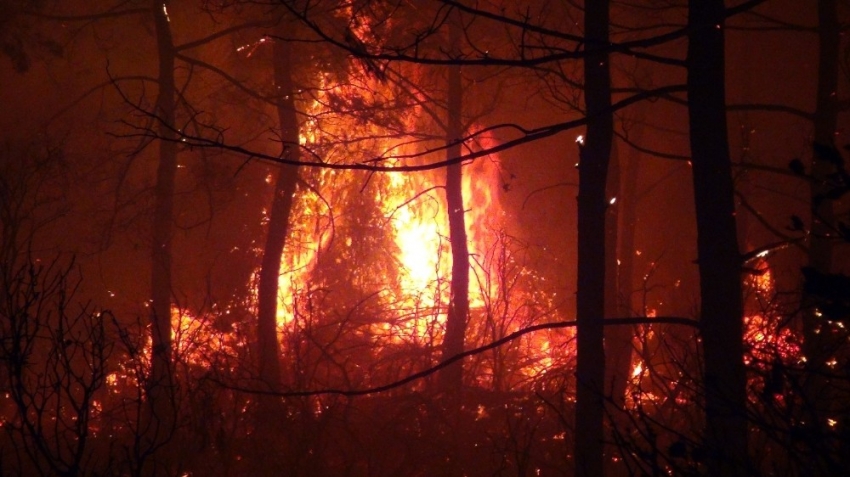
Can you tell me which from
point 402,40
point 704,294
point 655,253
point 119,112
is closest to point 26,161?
point 119,112

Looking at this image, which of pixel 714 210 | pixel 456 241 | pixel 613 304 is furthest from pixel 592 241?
pixel 456 241

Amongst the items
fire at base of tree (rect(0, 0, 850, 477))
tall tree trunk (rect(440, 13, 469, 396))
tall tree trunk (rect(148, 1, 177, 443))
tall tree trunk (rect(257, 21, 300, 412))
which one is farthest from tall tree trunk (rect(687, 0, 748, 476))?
tall tree trunk (rect(148, 1, 177, 443))

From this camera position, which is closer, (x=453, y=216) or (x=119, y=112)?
(x=453, y=216)

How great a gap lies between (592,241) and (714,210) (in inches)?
69.6

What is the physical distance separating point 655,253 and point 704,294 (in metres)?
14.5

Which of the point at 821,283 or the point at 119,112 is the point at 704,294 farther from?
the point at 119,112

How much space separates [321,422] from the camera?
32.7 feet

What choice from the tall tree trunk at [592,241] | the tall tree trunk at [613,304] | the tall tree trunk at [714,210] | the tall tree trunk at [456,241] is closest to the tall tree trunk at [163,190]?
the tall tree trunk at [456,241]

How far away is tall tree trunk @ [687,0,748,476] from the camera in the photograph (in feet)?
14.5

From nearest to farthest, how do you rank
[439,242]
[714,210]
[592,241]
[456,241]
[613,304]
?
1. [714,210]
2. [592,241]
3. [613,304]
4. [456,241]
5. [439,242]

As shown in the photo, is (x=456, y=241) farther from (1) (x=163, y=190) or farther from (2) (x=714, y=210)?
(2) (x=714, y=210)

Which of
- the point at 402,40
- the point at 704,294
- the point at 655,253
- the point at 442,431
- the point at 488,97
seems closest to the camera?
the point at 704,294

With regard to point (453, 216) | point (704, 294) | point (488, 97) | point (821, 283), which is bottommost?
point (821, 283)

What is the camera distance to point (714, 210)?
4484 millimetres
